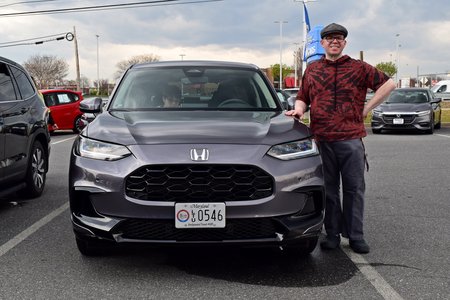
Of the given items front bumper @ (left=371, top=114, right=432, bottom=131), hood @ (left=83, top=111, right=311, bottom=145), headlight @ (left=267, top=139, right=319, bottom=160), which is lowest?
front bumper @ (left=371, top=114, right=432, bottom=131)

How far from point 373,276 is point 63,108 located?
1583cm

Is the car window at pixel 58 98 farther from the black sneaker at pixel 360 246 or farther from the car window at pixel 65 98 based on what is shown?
the black sneaker at pixel 360 246

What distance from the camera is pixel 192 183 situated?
3375 mm

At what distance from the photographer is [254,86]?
16.2ft

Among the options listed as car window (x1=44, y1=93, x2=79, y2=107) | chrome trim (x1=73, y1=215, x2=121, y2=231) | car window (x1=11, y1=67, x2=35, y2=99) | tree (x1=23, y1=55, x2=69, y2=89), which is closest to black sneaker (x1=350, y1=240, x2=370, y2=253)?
chrome trim (x1=73, y1=215, x2=121, y2=231)

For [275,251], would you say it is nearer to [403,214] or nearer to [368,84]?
[368,84]

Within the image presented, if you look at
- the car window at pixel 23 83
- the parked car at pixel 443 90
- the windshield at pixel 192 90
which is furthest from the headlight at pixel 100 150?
the parked car at pixel 443 90

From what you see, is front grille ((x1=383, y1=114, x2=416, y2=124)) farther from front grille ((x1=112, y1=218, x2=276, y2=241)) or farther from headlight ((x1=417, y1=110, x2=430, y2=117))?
front grille ((x1=112, y1=218, x2=276, y2=241))

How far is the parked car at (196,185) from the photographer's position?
3.36 metres

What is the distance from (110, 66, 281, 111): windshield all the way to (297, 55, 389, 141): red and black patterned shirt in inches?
21.8

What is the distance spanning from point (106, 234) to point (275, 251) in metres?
1.40

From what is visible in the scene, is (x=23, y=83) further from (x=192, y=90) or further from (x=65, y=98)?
(x=65, y=98)

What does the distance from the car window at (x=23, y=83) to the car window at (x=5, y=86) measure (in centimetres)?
20

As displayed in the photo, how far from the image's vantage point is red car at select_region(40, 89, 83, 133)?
17.7 meters
